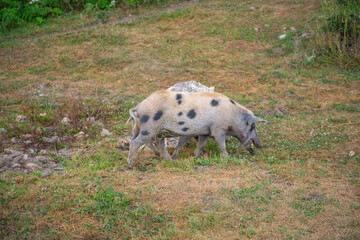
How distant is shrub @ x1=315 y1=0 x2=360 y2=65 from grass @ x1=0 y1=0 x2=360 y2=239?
1.88 feet

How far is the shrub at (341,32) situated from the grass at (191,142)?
0.57 metres

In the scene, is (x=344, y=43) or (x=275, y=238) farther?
(x=344, y=43)

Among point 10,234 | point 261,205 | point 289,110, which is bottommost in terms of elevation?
point 289,110

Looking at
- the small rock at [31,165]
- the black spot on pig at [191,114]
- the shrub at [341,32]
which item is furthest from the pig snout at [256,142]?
the shrub at [341,32]

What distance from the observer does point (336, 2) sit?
47.7ft

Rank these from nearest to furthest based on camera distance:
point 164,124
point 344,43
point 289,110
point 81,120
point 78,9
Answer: point 164,124 < point 81,120 < point 289,110 < point 344,43 < point 78,9

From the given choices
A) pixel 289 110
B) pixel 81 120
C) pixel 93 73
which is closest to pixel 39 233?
pixel 81 120

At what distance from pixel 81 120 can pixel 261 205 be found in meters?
5.35

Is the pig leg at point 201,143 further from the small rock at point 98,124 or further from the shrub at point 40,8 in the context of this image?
the shrub at point 40,8

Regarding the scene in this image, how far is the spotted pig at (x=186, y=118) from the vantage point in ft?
25.0

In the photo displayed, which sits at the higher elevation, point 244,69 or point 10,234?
point 10,234

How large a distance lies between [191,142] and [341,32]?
7878 millimetres

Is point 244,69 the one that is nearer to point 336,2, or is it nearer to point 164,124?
point 336,2

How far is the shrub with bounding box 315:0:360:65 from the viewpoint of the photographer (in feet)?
45.0
